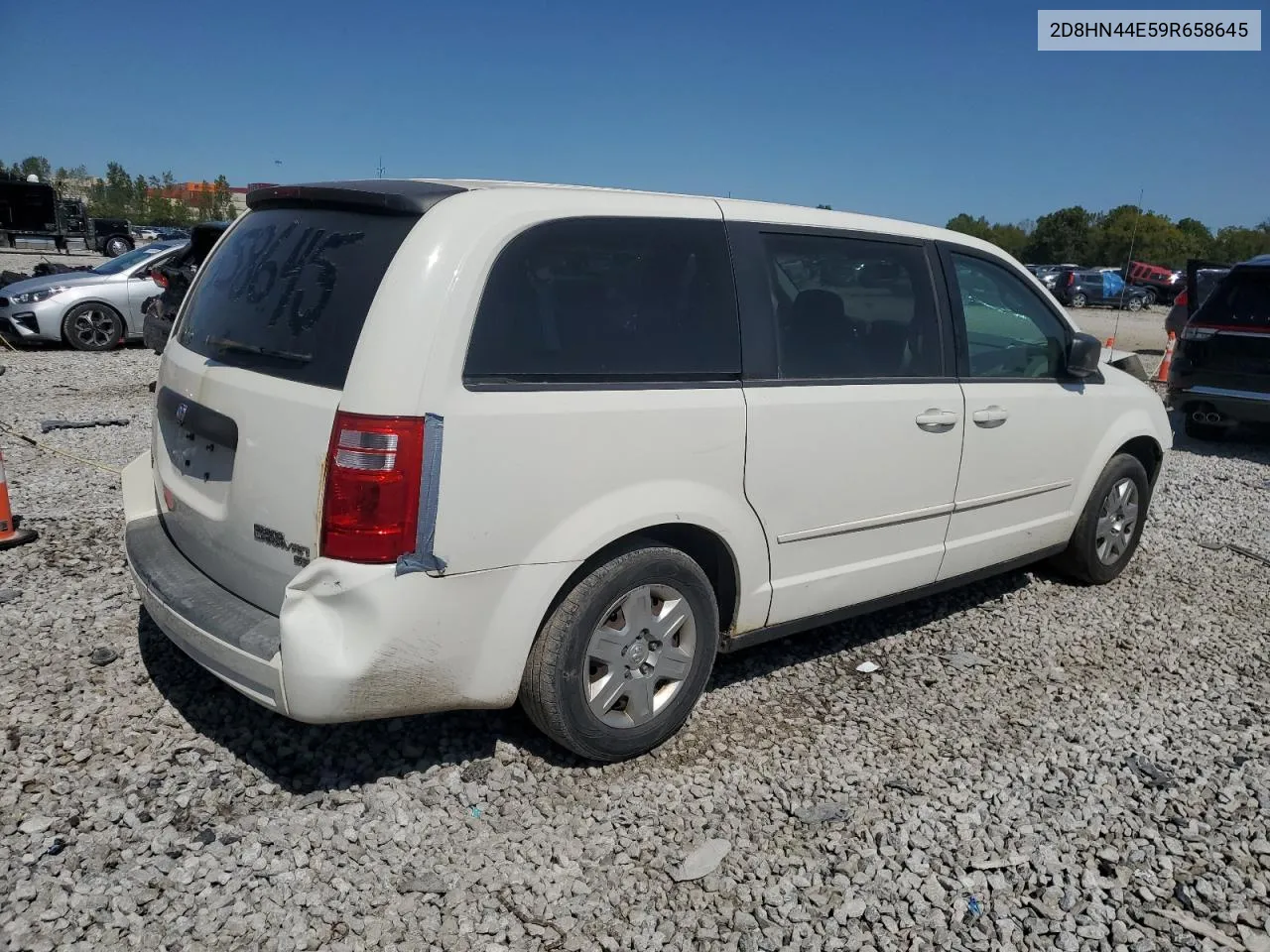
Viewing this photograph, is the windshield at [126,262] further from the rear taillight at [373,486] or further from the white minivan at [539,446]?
the rear taillight at [373,486]

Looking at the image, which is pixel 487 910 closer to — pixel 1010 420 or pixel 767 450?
pixel 767 450

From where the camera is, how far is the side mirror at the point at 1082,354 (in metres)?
4.62

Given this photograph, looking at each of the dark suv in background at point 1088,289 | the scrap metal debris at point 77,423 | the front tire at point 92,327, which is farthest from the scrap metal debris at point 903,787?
the dark suv in background at point 1088,289

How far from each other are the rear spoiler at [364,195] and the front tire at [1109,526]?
3.79m

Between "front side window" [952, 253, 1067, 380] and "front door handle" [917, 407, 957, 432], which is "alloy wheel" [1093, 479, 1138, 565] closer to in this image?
"front side window" [952, 253, 1067, 380]

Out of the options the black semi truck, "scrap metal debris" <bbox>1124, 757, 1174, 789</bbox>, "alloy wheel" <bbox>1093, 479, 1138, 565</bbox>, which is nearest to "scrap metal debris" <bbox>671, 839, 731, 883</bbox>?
"scrap metal debris" <bbox>1124, 757, 1174, 789</bbox>

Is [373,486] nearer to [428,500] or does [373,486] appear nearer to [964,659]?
[428,500]

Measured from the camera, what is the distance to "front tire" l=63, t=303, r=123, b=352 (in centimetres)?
1284

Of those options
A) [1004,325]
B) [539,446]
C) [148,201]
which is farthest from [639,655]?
[148,201]

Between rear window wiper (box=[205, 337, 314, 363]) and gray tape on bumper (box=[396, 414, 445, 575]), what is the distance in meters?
0.50

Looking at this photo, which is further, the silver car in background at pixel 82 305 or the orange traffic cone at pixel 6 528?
the silver car in background at pixel 82 305

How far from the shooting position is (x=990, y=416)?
4207 mm

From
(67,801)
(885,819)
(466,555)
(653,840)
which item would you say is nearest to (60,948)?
(67,801)

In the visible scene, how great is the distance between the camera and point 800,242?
3.66 meters
